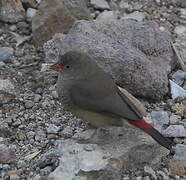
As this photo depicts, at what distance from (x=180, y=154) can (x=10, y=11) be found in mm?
3247

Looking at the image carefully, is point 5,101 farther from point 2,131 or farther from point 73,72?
point 73,72

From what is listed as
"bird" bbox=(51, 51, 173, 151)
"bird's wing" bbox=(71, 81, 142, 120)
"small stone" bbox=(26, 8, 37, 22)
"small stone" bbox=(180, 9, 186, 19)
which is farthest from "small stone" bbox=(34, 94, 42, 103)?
"small stone" bbox=(180, 9, 186, 19)

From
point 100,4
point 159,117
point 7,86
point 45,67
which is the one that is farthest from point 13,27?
point 159,117

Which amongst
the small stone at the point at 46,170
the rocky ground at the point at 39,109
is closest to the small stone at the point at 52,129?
the rocky ground at the point at 39,109

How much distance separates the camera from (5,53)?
24.3 ft

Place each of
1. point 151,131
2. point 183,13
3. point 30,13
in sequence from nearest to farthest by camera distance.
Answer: point 151,131, point 30,13, point 183,13

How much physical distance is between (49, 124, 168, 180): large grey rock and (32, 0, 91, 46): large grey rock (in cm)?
189

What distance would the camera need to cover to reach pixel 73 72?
6.09 m

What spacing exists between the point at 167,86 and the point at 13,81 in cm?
176

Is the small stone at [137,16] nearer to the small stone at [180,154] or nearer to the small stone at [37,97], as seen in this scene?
the small stone at [37,97]

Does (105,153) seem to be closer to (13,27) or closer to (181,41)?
(181,41)

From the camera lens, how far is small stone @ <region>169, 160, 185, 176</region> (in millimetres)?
5816

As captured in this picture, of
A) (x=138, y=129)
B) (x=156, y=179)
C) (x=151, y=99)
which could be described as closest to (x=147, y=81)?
(x=151, y=99)

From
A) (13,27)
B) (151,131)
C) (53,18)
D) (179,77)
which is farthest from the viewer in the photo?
(13,27)
